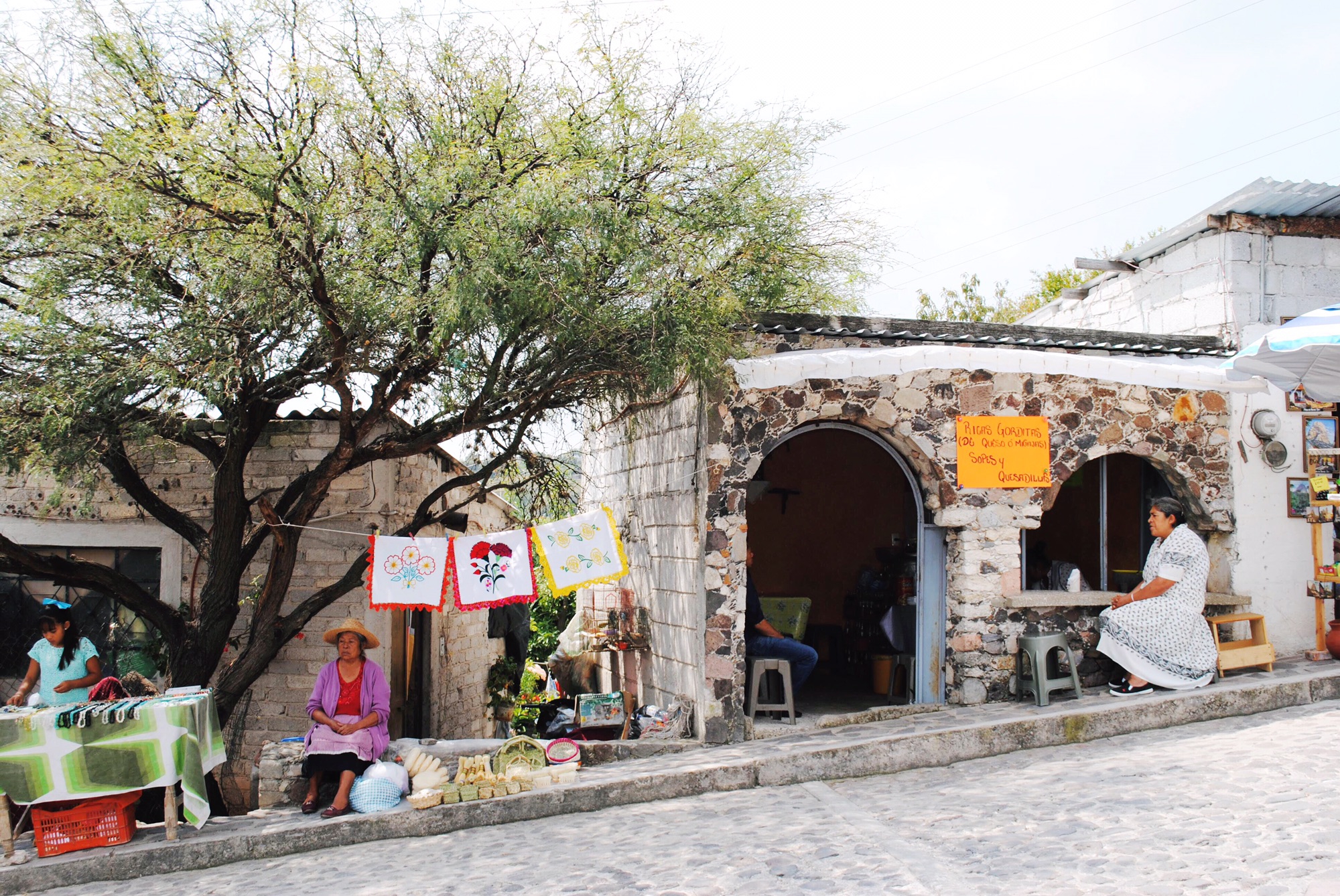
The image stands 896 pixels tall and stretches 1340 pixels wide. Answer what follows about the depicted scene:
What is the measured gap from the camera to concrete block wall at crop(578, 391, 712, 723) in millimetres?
7535

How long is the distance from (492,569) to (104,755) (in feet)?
8.71

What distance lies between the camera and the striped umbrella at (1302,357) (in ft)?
24.6

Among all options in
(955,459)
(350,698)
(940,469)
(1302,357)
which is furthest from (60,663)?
(1302,357)

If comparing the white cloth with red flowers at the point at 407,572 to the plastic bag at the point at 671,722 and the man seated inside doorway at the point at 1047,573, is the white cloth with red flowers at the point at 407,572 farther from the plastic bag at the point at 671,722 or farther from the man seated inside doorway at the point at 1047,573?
the man seated inside doorway at the point at 1047,573

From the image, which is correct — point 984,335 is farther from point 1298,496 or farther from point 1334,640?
point 1334,640

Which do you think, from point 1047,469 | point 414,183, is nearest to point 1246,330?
point 1047,469

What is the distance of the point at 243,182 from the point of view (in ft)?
20.0

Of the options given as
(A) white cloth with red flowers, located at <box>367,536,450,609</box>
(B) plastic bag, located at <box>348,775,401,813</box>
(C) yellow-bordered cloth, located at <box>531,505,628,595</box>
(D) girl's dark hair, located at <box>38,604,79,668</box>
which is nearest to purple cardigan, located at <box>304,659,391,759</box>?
(B) plastic bag, located at <box>348,775,401,813</box>

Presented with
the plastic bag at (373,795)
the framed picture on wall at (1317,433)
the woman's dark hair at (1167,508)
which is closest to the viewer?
the plastic bag at (373,795)

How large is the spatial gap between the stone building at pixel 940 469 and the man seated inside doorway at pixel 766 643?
440mm

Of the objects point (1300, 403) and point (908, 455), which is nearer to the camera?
point (908, 455)

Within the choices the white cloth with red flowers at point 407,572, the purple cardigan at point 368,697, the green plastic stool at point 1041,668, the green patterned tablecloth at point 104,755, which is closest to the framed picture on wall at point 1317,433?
the green plastic stool at point 1041,668

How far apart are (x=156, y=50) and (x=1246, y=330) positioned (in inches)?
373

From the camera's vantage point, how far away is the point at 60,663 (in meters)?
6.91
